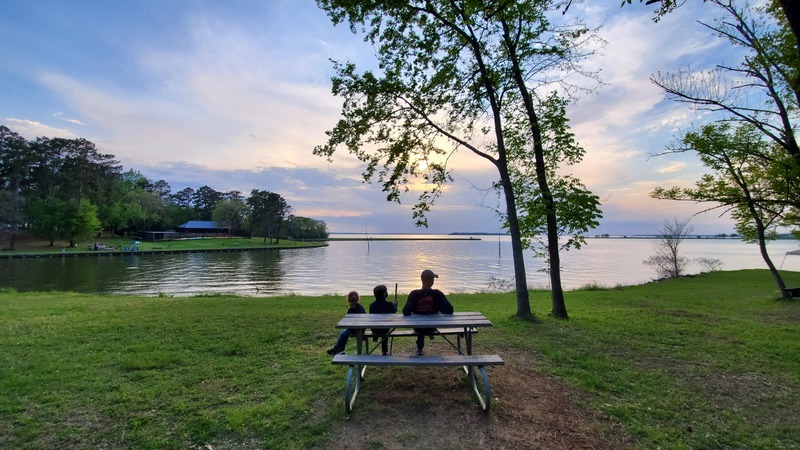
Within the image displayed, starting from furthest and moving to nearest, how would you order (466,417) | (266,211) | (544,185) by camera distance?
(266,211) → (544,185) → (466,417)

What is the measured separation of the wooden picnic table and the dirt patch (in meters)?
0.17

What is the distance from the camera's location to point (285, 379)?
15.1 feet

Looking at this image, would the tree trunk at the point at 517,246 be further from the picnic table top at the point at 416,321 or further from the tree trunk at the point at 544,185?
the picnic table top at the point at 416,321

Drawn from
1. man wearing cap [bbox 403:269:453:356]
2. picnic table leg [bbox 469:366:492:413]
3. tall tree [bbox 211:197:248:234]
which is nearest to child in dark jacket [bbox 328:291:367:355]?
man wearing cap [bbox 403:269:453:356]

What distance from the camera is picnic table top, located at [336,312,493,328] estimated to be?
4012mm

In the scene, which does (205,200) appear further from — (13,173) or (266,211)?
(13,173)

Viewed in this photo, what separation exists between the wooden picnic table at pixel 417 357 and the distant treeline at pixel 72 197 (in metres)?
72.6

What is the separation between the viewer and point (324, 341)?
20.9 feet

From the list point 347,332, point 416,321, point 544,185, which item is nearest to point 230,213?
point 544,185

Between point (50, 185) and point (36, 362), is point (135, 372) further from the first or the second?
point (50, 185)

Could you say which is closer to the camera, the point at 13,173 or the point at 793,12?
the point at 793,12

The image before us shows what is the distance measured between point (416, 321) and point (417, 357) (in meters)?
0.61

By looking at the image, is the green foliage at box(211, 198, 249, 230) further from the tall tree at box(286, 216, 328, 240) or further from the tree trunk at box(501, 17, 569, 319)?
the tree trunk at box(501, 17, 569, 319)

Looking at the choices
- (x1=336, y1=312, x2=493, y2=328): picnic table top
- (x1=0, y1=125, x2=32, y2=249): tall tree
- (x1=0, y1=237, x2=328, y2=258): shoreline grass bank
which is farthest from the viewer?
(x1=0, y1=125, x2=32, y2=249): tall tree
